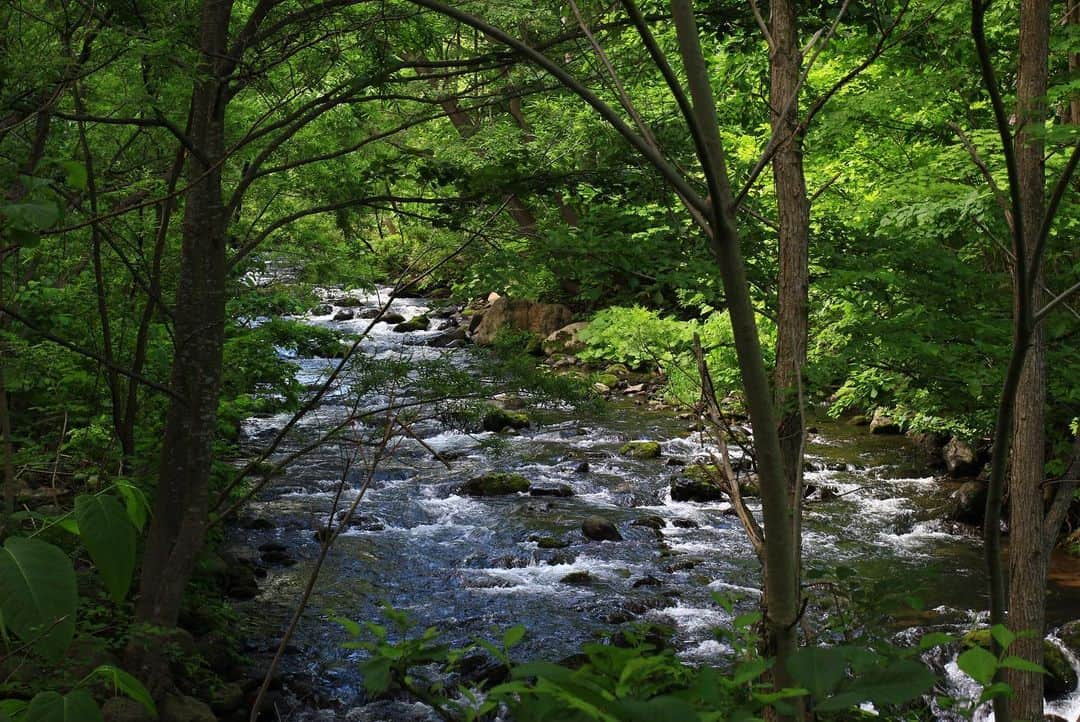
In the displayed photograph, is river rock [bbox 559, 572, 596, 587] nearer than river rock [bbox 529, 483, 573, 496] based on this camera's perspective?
Yes

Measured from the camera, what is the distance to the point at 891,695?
1213 millimetres

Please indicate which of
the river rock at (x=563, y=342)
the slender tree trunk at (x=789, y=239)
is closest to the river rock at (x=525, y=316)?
the river rock at (x=563, y=342)

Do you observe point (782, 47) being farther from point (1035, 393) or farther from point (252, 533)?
point (252, 533)

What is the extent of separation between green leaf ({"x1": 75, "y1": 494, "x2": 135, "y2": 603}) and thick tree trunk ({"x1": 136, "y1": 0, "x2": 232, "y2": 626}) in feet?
11.6

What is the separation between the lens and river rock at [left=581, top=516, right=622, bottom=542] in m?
11.1

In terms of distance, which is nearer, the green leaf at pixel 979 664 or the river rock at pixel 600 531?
the green leaf at pixel 979 664

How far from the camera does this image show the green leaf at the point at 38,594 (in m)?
0.97

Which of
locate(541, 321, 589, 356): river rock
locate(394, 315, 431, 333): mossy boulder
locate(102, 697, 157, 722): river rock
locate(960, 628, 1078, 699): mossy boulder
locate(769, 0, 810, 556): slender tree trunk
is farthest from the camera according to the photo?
locate(394, 315, 431, 333): mossy boulder

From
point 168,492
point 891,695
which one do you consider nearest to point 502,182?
point 168,492

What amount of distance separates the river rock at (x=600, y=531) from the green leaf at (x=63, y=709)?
1028 cm

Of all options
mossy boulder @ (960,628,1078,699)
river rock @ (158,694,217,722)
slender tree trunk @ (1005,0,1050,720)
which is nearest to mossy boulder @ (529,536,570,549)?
mossy boulder @ (960,628,1078,699)

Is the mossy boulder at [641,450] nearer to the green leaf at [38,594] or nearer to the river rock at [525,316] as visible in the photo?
the river rock at [525,316]

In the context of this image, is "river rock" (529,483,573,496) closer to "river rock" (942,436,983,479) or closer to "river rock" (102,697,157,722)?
"river rock" (942,436,983,479)

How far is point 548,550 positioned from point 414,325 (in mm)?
13215
